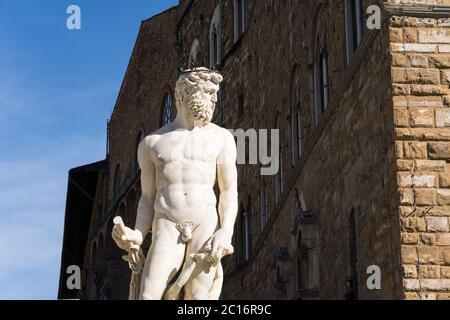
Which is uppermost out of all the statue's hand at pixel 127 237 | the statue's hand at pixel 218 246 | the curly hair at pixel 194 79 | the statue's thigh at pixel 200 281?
the curly hair at pixel 194 79

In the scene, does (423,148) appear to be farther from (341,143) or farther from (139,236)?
(139,236)

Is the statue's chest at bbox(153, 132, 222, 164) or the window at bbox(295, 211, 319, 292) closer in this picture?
the statue's chest at bbox(153, 132, 222, 164)

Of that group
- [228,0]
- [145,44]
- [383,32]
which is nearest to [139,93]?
[145,44]

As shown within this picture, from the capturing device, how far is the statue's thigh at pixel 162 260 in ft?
31.3

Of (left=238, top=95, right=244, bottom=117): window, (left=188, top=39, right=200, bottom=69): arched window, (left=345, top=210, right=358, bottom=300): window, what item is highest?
(left=188, top=39, right=200, bottom=69): arched window

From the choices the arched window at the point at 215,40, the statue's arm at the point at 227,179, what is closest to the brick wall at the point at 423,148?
the statue's arm at the point at 227,179

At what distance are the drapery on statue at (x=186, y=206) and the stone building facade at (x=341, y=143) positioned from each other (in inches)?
126

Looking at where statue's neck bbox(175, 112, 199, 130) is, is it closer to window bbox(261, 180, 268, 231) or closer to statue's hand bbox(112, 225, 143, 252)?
statue's hand bbox(112, 225, 143, 252)

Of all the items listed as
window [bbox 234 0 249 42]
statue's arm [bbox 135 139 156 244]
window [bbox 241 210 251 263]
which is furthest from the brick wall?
→ window [bbox 234 0 249 42]

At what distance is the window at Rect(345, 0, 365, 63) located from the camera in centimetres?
1520

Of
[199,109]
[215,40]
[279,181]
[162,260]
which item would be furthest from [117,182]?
[162,260]

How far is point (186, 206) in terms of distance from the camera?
980cm

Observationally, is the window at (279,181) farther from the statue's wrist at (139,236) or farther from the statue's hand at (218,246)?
the statue's hand at (218,246)

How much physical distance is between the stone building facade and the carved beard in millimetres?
3227
